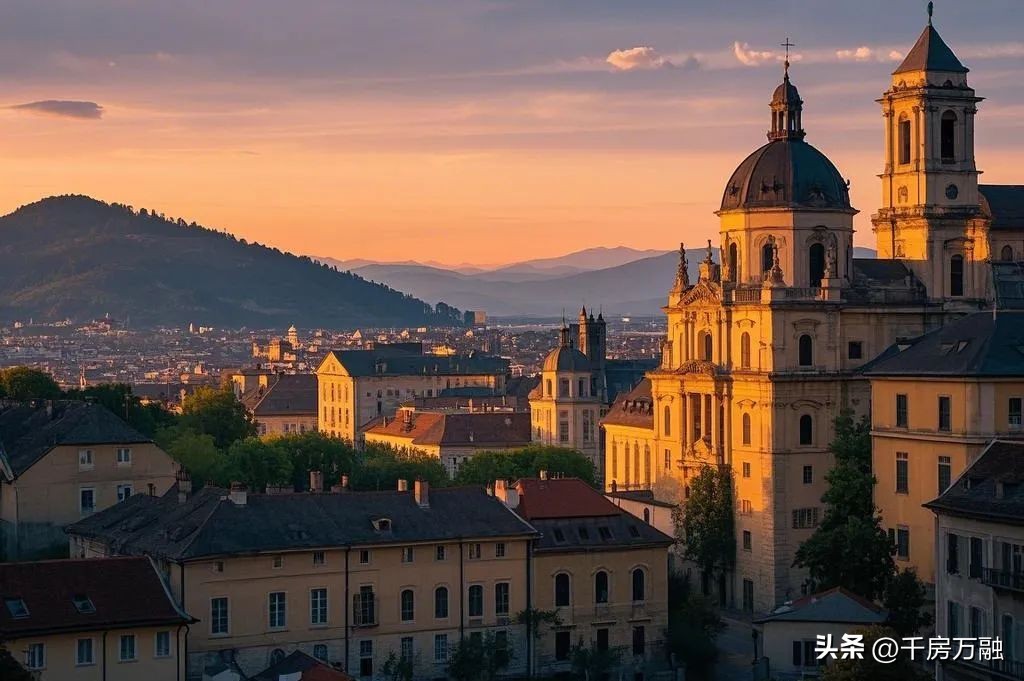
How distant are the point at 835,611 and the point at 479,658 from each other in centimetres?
1395

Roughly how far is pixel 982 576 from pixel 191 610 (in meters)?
28.1

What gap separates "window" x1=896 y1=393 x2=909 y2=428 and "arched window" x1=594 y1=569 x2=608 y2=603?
552 inches

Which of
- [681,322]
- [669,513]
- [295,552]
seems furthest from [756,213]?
[295,552]

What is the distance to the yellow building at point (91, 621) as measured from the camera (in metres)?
69.8

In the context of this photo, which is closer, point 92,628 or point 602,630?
point 92,628

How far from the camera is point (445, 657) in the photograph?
270ft

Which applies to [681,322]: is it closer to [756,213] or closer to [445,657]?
[756,213]

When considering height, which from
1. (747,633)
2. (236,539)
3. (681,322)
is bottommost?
(747,633)

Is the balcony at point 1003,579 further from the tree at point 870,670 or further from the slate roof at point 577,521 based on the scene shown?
the slate roof at point 577,521

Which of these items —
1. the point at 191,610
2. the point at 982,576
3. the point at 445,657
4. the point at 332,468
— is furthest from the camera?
the point at 332,468

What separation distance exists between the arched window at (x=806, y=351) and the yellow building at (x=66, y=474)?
32739mm

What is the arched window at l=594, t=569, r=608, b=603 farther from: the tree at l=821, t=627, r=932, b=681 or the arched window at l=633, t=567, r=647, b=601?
the tree at l=821, t=627, r=932, b=681

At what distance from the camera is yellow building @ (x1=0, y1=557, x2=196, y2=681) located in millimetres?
69812

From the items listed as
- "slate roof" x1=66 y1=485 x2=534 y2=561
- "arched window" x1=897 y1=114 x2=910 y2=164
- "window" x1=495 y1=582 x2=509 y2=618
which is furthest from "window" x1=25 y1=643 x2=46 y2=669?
"arched window" x1=897 y1=114 x2=910 y2=164
